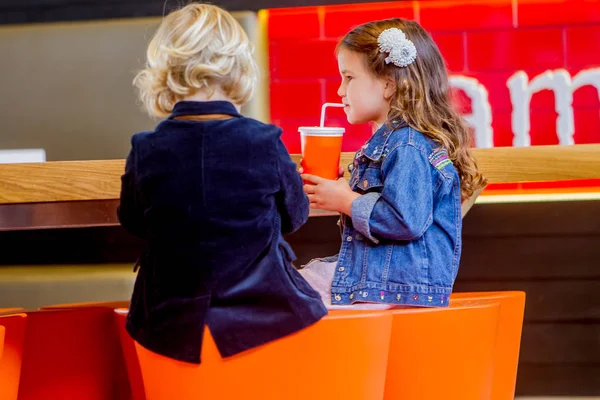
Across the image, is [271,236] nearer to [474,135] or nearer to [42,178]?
[42,178]

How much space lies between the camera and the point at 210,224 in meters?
1.14

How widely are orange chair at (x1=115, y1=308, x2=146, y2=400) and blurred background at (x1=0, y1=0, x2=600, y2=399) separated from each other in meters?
1.07

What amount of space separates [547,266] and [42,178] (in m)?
1.73

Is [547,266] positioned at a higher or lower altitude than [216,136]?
lower

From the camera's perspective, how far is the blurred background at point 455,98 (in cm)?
256

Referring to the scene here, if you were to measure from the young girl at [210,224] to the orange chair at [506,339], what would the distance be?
45 cm

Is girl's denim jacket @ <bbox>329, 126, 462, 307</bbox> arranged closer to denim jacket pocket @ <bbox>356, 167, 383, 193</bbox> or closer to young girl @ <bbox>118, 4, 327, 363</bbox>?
denim jacket pocket @ <bbox>356, 167, 383, 193</bbox>

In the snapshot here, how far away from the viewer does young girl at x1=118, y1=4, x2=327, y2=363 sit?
1139 mm

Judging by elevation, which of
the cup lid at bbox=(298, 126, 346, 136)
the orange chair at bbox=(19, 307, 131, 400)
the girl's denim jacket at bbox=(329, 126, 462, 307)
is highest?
the cup lid at bbox=(298, 126, 346, 136)

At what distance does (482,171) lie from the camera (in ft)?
5.14

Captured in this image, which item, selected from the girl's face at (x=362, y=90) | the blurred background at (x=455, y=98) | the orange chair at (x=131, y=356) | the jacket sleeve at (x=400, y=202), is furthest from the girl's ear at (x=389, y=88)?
the blurred background at (x=455, y=98)

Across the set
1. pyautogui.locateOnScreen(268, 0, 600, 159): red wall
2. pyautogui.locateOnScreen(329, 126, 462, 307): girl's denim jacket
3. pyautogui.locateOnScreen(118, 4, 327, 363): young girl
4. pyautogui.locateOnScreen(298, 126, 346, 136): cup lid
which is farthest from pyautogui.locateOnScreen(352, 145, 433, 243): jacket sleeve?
pyautogui.locateOnScreen(268, 0, 600, 159): red wall

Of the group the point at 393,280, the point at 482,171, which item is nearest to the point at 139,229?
the point at 393,280

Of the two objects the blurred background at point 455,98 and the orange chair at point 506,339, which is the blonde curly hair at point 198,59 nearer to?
the orange chair at point 506,339
